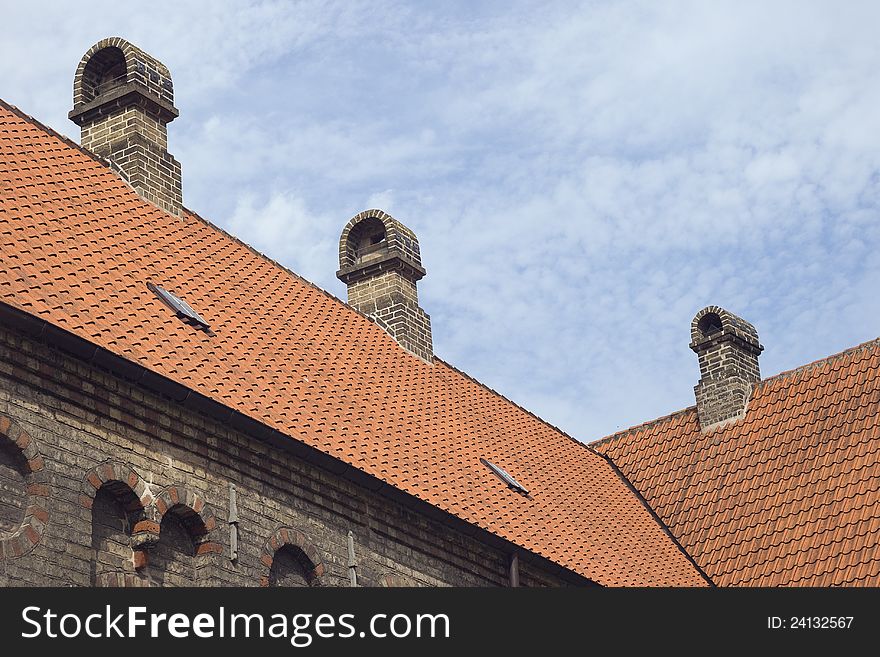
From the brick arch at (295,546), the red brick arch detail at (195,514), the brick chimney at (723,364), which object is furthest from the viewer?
the brick chimney at (723,364)

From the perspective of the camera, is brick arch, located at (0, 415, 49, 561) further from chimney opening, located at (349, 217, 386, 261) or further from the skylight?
chimney opening, located at (349, 217, 386, 261)

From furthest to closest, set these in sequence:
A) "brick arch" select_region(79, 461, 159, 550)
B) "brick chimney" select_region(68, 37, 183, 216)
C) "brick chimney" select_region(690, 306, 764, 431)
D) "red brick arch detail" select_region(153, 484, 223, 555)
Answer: "brick chimney" select_region(690, 306, 764, 431)
"brick chimney" select_region(68, 37, 183, 216)
"red brick arch detail" select_region(153, 484, 223, 555)
"brick arch" select_region(79, 461, 159, 550)

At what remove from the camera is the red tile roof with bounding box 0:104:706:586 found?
15.1 metres

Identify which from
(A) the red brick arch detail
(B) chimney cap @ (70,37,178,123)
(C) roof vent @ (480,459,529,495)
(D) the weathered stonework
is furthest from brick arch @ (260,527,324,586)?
(B) chimney cap @ (70,37,178,123)

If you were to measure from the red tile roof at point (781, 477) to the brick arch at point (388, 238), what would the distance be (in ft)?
16.2

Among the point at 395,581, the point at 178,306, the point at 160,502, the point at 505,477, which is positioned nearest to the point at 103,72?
the point at 178,306

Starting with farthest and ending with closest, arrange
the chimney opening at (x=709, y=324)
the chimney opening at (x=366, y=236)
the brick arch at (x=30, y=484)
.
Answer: the chimney opening at (x=709, y=324)
the chimney opening at (x=366, y=236)
the brick arch at (x=30, y=484)

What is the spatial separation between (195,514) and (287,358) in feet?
12.8

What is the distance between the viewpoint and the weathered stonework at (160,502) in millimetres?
12852

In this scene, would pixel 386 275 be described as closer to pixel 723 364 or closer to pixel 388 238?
pixel 388 238

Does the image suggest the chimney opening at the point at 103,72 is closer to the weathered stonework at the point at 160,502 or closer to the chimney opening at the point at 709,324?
the weathered stonework at the point at 160,502

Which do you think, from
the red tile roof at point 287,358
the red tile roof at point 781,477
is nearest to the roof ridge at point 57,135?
the red tile roof at point 287,358

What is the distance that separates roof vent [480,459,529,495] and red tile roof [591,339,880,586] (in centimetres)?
350

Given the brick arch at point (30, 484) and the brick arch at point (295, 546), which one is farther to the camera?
the brick arch at point (295, 546)
